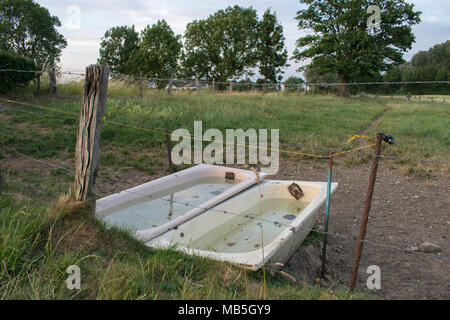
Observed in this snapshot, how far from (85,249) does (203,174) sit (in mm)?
3440

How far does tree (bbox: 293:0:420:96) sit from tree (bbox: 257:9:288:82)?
8.88 meters

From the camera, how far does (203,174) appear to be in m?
5.93

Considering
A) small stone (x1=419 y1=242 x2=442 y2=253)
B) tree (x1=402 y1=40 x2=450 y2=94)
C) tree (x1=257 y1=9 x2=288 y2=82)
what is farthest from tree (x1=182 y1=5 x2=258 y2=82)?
small stone (x1=419 y1=242 x2=442 y2=253)

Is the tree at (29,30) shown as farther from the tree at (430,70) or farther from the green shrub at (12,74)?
the tree at (430,70)

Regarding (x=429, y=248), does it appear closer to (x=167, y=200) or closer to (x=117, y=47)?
(x=167, y=200)

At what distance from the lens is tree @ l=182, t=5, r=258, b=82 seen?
33969 millimetres

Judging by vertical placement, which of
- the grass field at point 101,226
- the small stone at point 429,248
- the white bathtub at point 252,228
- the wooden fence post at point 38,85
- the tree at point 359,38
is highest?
the tree at point 359,38

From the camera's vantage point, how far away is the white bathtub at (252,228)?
303 centimetres

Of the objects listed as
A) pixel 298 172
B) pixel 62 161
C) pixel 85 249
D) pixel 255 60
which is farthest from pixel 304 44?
pixel 85 249

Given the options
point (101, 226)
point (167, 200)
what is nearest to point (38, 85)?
point (167, 200)

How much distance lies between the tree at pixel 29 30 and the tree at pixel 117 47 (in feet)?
37.7

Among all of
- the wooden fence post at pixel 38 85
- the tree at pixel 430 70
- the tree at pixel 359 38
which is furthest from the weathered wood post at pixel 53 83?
the tree at pixel 430 70

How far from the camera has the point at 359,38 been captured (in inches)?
871
